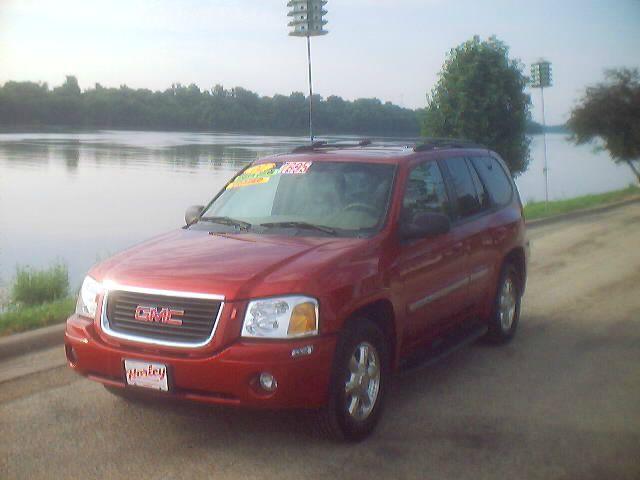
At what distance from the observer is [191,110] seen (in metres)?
20.6

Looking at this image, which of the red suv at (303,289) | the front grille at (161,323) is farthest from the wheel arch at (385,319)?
the front grille at (161,323)

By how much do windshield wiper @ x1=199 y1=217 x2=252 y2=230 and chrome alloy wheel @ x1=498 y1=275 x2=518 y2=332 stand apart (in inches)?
103

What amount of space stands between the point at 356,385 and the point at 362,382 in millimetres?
81

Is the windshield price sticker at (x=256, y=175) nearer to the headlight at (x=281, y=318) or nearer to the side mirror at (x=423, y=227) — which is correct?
the side mirror at (x=423, y=227)

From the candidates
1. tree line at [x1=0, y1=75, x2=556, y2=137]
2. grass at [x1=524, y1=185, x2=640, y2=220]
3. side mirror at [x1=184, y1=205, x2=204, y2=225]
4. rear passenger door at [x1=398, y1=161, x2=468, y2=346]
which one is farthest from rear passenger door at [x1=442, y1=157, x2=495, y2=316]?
grass at [x1=524, y1=185, x2=640, y2=220]

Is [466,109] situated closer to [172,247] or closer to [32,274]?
[32,274]

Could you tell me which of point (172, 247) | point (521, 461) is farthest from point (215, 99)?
point (521, 461)

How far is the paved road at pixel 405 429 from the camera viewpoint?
4.45m

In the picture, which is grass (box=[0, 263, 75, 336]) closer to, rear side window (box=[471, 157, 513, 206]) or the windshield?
the windshield

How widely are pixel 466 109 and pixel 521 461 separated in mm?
17922

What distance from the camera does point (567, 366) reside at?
6582mm

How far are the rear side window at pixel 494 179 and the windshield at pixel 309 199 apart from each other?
1.63m

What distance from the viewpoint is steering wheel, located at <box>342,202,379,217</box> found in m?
5.50

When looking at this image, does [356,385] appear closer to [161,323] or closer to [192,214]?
[161,323]
